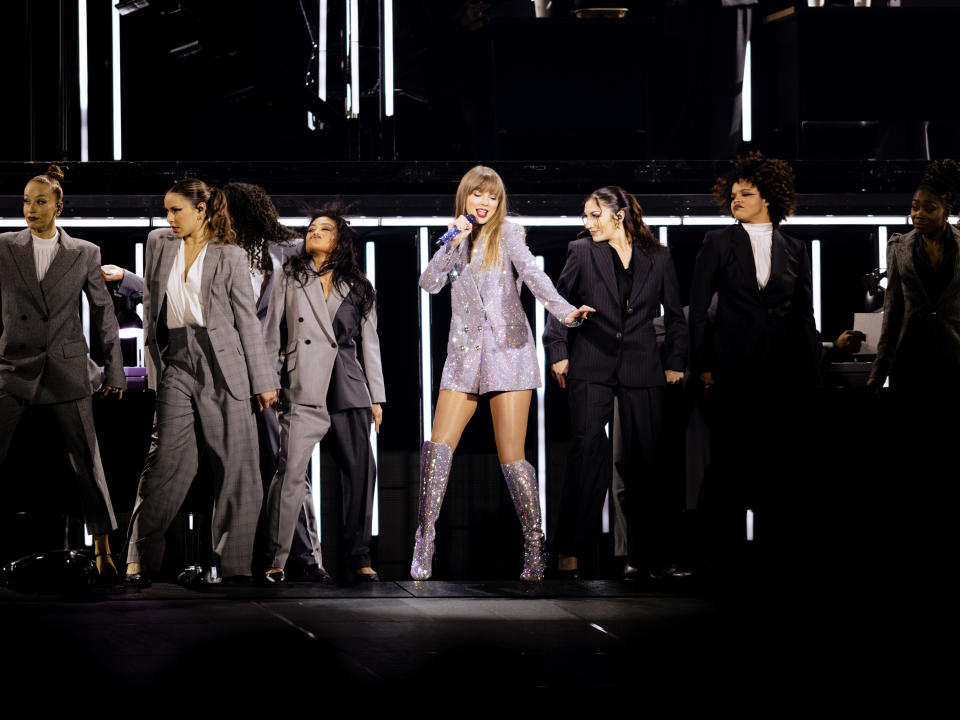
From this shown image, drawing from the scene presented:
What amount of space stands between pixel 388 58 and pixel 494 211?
2725mm

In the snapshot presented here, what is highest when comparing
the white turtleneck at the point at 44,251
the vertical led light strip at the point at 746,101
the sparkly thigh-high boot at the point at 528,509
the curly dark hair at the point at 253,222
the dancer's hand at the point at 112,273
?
the vertical led light strip at the point at 746,101

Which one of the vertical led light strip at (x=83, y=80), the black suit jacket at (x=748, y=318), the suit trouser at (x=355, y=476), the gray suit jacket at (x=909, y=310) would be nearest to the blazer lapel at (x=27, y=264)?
the suit trouser at (x=355, y=476)

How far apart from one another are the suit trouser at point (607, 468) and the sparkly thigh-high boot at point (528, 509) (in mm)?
113

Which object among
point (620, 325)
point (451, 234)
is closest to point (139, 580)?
point (451, 234)

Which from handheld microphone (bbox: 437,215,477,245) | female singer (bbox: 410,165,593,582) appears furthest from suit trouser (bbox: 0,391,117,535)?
handheld microphone (bbox: 437,215,477,245)

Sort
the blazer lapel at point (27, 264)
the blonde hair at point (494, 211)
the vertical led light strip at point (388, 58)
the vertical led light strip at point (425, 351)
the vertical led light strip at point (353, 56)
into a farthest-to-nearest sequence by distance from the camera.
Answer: the vertical led light strip at point (353, 56) < the vertical led light strip at point (388, 58) < the vertical led light strip at point (425, 351) < the blonde hair at point (494, 211) < the blazer lapel at point (27, 264)

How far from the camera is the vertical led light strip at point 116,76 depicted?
7.83 meters

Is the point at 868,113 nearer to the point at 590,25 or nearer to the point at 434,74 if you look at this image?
the point at 590,25

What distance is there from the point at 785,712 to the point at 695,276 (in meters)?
2.73

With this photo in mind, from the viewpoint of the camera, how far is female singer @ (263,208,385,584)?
5715 millimetres

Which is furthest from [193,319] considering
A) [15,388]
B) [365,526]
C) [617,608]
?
[617,608]

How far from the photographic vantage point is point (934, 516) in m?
5.82

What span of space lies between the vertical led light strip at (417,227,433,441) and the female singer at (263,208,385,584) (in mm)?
945

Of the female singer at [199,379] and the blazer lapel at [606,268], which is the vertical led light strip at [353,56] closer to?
the female singer at [199,379]
